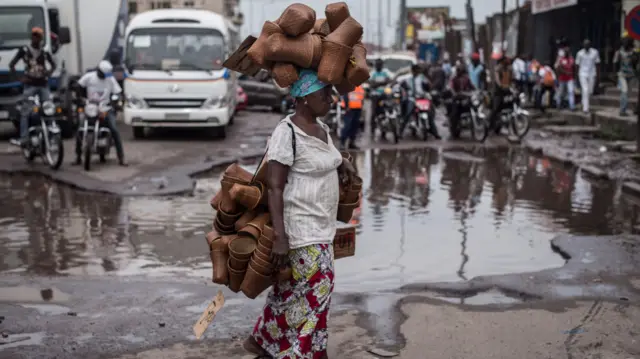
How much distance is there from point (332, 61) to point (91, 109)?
9669 mm

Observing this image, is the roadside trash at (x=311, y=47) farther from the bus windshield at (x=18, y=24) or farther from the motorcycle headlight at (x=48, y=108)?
the bus windshield at (x=18, y=24)

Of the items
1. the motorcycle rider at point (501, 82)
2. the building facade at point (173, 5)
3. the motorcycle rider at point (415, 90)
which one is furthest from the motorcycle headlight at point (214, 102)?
the building facade at point (173, 5)

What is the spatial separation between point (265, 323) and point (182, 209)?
19.0 feet

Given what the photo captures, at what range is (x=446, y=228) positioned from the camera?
9148mm

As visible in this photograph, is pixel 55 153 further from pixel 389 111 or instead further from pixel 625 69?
pixel 625 69

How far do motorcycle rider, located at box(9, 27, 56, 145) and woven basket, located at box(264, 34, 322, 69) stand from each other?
1034 centimetres

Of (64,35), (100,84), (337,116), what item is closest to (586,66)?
(337,116)

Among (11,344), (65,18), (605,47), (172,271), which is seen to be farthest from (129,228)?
(605,47)

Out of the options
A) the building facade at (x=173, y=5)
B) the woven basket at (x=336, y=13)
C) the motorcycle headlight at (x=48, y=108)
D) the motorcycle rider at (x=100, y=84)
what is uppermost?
the building facade at (x=173, y=5)

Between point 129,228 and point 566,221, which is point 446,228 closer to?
point 566,221

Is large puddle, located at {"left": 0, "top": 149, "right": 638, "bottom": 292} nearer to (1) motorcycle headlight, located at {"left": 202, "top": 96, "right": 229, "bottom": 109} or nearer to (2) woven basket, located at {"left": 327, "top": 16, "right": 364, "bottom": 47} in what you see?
(2) woven basket, located at {"left": 327, "top": 16, "right": 364, "bottom": 47}

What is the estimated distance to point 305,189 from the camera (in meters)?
4.29

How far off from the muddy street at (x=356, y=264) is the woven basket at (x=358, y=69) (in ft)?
5.27

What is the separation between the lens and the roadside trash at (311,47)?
420 cm
